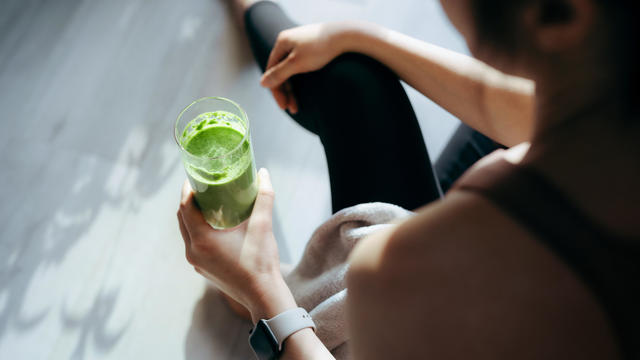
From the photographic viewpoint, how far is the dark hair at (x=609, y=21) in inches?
12.8

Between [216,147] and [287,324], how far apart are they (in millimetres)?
296

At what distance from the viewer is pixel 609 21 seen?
1.09 ft

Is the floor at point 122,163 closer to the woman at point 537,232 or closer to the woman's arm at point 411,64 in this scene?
the woman's arm at point 411,64

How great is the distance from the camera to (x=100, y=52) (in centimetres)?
138

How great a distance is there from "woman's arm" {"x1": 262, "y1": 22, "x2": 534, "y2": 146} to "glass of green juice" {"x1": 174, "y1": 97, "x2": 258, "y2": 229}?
245 millimetres

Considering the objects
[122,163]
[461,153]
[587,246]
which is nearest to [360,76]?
[461,153]

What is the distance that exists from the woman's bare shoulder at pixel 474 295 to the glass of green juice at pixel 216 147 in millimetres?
346

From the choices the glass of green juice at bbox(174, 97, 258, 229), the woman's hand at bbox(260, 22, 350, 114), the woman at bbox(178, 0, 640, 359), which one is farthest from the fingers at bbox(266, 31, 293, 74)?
the woman at bbox(178, 0, 640, 359)

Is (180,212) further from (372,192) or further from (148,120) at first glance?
(148,120)

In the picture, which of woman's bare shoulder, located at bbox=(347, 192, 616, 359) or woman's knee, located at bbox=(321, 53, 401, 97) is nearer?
woman's bare shoulder, located at bbox=(347, 192, 616, 359)

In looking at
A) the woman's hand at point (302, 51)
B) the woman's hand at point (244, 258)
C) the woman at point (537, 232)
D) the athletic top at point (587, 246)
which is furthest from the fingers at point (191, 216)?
the athletic top at point (587, 246)

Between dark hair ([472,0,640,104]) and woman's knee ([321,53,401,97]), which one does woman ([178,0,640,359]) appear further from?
woman's knee ([321,53,401,97])

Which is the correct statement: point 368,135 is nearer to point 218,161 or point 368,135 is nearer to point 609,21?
point 218,161

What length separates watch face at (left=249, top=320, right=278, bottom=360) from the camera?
70cm
